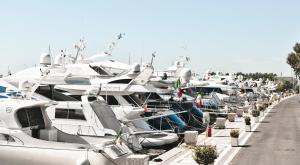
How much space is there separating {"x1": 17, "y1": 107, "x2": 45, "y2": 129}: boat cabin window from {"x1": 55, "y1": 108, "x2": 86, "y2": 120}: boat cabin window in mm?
5868

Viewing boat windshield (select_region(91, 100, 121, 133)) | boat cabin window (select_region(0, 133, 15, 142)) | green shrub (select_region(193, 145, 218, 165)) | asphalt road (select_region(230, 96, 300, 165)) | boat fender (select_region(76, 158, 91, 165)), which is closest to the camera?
boat fender (select_region(76, 158, 91, 165))

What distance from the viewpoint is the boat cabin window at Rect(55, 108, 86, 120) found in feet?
74.7

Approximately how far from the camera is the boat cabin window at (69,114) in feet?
74.7

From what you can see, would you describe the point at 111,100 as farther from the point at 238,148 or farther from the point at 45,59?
the point at 238,148

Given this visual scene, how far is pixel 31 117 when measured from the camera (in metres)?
16.4

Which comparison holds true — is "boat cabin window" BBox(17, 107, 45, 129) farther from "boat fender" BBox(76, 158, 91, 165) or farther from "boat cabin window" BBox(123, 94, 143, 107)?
"boat cabin window" BBox(123, 94, 143, 107)

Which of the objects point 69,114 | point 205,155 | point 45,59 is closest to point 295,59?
point 45,59

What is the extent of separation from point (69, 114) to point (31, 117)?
662 cm

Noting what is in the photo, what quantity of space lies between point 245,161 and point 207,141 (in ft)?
24.3

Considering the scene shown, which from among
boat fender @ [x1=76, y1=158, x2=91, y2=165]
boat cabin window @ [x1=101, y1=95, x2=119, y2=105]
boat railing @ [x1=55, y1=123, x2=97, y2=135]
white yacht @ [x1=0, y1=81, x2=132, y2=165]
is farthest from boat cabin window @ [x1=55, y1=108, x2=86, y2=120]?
boat fender @ [x1=76, y1=158, x2=91, y2=165]

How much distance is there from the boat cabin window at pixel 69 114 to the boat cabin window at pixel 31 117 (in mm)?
5868

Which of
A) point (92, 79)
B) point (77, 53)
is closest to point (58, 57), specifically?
point (77, 53)

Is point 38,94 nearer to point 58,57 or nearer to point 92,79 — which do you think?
point 92,79

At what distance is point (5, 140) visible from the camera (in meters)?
15.0
